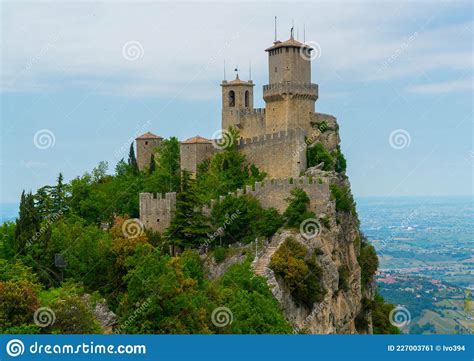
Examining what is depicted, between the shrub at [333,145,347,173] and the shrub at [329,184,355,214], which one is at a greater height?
the shrub at [333,145,347,173]

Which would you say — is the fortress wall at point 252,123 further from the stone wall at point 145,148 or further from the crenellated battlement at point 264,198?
the crenellated battlement at point 264,198

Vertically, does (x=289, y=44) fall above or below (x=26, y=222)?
above

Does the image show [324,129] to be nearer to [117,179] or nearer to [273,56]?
[273,56]

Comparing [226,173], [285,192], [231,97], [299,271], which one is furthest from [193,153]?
[299,271]

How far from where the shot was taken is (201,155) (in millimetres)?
55500

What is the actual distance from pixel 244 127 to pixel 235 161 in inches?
244

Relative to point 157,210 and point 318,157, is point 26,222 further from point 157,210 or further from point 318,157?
point 318,157

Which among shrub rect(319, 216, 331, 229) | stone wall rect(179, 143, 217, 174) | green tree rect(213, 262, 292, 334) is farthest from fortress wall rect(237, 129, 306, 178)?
green tree rect(213, 262, 292, 334)

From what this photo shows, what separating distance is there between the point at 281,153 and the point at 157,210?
350 inches

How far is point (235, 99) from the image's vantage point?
201 feet

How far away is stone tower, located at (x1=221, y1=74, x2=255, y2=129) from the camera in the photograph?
60.8 meters

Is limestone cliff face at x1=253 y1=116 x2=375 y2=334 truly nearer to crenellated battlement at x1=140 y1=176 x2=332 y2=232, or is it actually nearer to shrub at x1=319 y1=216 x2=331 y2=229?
shrub at x1=319 y1=216 x2=331 y2=229

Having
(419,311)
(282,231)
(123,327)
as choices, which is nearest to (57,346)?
(123,327)

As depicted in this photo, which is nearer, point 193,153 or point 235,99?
point 193,153
